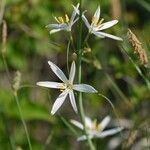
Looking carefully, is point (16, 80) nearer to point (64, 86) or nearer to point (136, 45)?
point (64, 86)

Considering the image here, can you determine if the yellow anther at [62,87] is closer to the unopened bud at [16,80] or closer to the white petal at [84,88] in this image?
the white petal at [84,88]

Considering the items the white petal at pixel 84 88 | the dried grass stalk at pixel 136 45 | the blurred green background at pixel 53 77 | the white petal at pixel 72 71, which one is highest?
the dried grass stalk at pixel 136 45

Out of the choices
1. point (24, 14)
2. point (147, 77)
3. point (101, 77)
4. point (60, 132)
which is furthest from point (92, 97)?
point (147, 77)

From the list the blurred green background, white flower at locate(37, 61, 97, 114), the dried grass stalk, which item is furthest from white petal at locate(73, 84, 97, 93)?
the blurred green background

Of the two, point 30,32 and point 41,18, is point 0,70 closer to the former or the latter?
point 41,18

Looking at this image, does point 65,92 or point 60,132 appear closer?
point 65,92

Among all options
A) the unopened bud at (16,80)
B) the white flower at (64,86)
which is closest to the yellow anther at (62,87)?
the white flower at (64,86)

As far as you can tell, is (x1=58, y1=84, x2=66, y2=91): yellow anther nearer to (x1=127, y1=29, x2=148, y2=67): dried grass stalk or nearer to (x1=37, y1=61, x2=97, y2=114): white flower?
(x1=37, y1=61, x2=97, y2=114): white flower

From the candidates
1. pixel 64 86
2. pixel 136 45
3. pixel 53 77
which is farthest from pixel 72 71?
pixel 53 77
